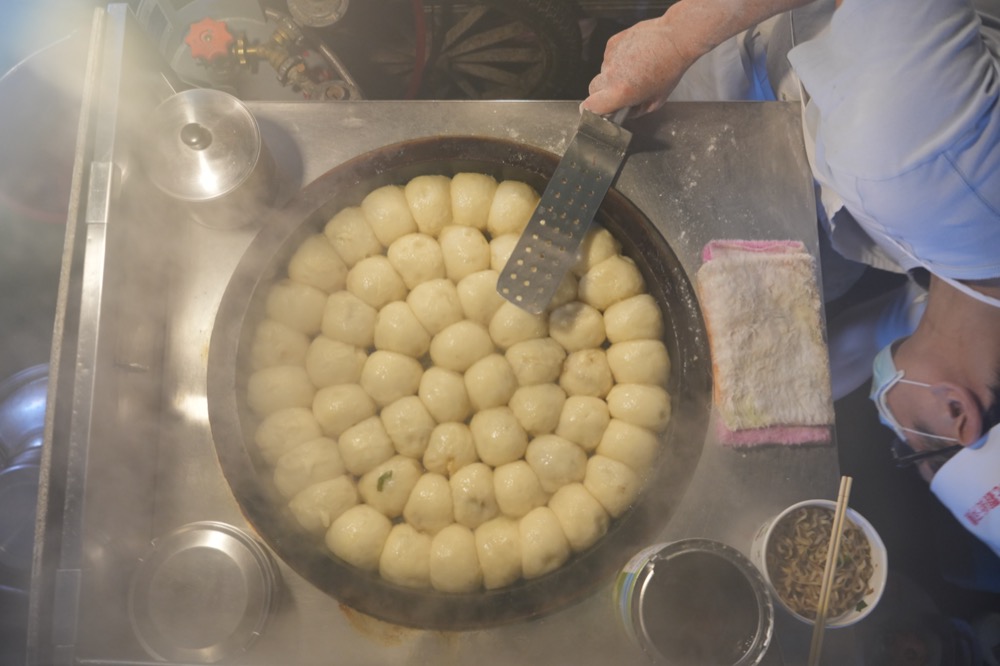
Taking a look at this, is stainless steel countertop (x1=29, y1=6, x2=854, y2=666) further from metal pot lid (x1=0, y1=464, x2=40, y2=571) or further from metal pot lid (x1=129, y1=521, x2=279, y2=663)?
metal pot lid (x1=0, y1=464, x2=40, y2=571)

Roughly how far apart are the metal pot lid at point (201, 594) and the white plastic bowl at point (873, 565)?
1345 millimetres

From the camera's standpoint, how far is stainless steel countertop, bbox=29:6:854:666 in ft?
5.12

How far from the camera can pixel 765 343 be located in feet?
6.21

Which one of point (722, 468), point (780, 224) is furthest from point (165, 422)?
point (780, 224)

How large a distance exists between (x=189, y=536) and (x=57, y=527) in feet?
0.99

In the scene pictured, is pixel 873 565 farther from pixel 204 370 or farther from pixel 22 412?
pixel 22 412

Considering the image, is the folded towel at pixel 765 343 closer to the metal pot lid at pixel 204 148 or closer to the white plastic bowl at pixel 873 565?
the white plastic bowl at pixel 873 565

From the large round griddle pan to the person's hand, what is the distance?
262 millimetres

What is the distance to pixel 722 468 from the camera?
6.09 ft

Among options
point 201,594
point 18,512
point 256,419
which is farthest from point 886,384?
point 18,512

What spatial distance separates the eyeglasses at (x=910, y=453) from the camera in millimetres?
2480

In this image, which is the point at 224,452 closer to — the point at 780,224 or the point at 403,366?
the point at 403,366

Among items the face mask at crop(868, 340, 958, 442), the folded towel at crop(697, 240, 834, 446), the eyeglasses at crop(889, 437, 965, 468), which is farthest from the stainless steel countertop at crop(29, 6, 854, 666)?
the eyeglasses at crop(889, 437, 965, 468)

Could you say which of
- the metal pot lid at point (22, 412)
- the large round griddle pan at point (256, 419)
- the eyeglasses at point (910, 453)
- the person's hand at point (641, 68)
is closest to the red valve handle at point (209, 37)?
the large round griddle pan at point (256, 419)
